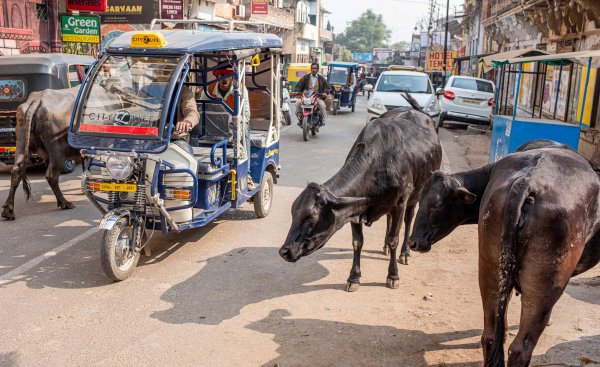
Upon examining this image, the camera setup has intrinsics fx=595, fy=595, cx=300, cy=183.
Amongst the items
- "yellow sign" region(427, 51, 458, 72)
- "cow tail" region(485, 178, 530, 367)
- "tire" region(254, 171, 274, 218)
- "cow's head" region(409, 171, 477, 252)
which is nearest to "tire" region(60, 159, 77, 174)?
"tire" region(254, 171, 274, 218)

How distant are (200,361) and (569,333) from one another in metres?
3.04

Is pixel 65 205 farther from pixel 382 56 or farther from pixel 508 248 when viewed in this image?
pixel 382 56

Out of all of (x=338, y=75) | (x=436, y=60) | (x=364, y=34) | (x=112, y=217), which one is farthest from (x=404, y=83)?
(x=364, y=34)

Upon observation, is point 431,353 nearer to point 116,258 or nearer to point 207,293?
point 207,293

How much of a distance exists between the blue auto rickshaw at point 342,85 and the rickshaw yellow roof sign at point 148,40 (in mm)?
18502

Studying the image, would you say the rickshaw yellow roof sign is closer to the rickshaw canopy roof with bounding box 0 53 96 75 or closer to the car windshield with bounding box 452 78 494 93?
the rickshaw canopy roof with bounding box 0 53 96 75

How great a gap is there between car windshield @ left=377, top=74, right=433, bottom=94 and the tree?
12685 cm

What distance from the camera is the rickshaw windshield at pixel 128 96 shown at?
6230 millimetres

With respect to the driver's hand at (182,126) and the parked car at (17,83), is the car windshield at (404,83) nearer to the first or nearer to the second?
the parked car at (17,83)

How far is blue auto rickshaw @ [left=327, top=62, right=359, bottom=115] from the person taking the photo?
25234 mm

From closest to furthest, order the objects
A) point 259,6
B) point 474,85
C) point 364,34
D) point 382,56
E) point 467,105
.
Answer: point 467,105
point 474,85
point 259,6
point 382,56
point 364,34

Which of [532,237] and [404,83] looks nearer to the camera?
[532,237]

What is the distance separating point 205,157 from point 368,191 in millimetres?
2304

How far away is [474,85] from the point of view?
21969 millimetres
